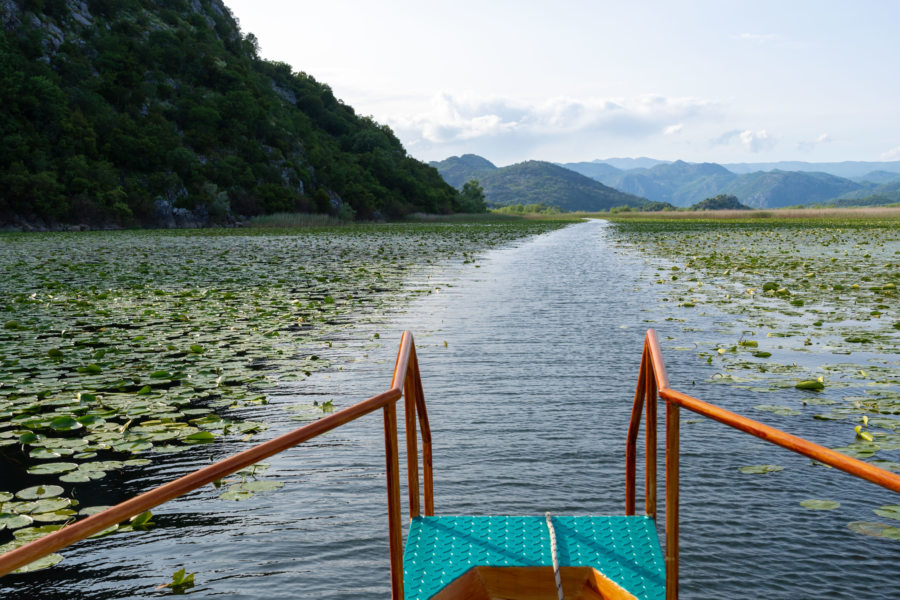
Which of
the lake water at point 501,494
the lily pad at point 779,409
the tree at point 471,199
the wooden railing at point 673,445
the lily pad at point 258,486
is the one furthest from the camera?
the tree at point 471,199

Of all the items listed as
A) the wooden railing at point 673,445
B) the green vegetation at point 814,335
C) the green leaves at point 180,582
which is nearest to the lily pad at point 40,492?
the green leaves at point 180,582

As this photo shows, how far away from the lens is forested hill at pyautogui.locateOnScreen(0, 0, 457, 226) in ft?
177

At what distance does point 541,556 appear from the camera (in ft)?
11.5

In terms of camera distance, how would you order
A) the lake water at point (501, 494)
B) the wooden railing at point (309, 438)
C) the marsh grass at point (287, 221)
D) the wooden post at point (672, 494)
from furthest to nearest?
the marsh grass at point (287, 221)
the lake water at point (501, 494)
the wooden post at point (672, 494)
the wooden railing at point (309, 438)

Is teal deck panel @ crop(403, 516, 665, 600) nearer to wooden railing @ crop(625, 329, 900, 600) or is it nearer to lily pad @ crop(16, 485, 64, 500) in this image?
wooden railing @ crop(625, 329, 900, 600)

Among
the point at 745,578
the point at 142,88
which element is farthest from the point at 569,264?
the point at 142,88

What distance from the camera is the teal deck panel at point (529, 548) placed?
3285 mm

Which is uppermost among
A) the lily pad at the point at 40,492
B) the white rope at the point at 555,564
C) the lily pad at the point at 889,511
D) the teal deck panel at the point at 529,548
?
the white rope at the point at 555,564

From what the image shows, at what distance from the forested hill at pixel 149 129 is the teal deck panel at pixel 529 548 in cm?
5368

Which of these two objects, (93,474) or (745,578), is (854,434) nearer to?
(745,578)

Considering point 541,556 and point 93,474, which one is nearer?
point 541,556

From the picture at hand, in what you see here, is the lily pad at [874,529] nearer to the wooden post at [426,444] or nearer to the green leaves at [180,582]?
the wooden post at [426,444]

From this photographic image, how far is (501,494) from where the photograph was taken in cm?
520

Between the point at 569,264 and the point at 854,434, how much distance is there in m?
18.8
